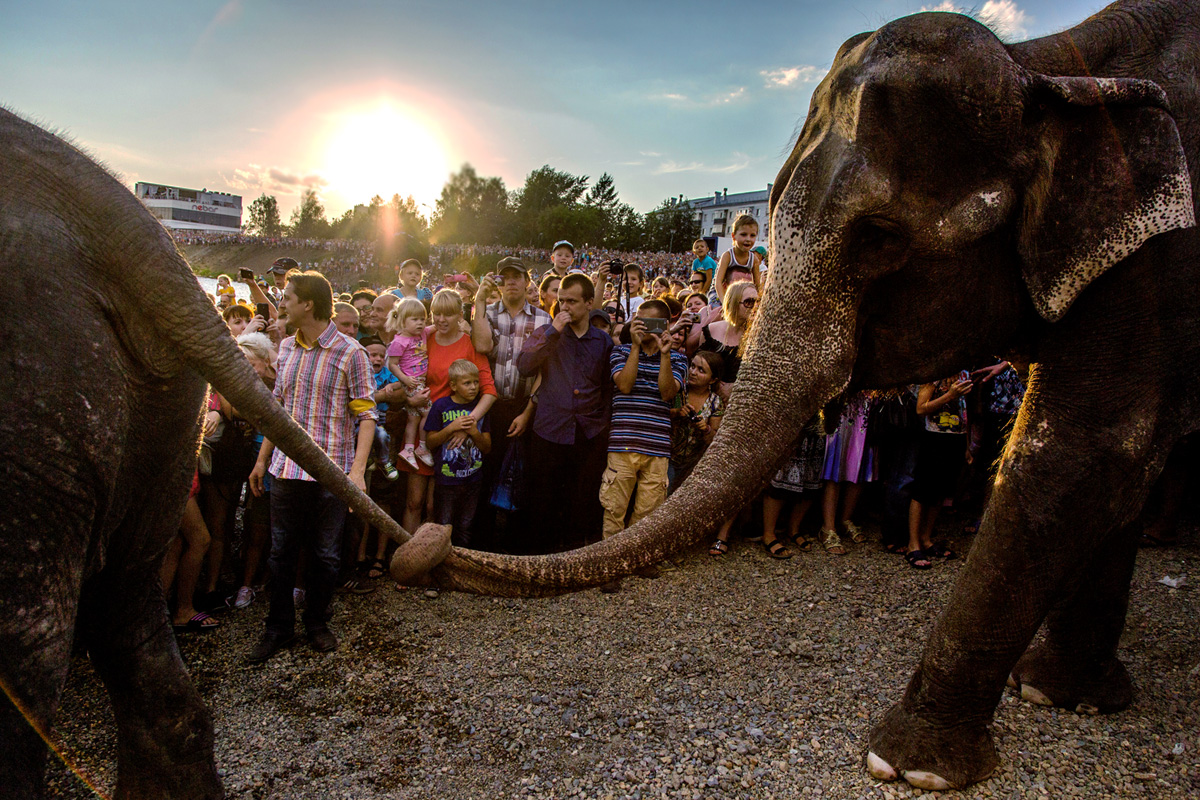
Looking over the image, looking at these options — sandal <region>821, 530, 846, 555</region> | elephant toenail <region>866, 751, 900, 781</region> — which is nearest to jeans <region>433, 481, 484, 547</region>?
sandal <region>821, 530, 846, 555</region>

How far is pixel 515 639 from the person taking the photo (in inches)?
175

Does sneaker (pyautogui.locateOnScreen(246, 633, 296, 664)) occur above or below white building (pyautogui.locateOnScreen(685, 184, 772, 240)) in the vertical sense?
below

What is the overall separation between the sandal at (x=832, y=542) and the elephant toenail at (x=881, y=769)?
321 centimetres

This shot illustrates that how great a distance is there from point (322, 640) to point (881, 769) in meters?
3.48

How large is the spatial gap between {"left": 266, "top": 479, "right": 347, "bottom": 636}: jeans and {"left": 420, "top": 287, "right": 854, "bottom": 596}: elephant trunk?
10.2 ft

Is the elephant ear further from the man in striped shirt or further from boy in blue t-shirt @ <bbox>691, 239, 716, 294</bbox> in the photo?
boy in blue t-shirt @ <bbox>691, 239, 716, 294</bbox>

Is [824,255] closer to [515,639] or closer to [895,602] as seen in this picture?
[515,639]

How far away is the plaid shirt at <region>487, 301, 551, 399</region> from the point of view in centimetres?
635

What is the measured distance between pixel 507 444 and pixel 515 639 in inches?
86.4

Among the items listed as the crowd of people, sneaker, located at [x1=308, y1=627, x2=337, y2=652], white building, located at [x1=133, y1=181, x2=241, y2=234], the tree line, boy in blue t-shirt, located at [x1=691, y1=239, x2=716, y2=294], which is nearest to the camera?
sneaker, located at [x1=308, y1=627, x2=337, y2=652]

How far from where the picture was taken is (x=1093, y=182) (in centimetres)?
231

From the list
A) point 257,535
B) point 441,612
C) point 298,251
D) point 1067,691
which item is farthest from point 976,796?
point 298,251

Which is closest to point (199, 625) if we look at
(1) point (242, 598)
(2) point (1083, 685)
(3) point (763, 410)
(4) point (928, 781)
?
(1) point (242, 598)

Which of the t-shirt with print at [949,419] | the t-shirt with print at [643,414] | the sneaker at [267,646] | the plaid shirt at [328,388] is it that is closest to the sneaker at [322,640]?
the sneaker at [267,646]
